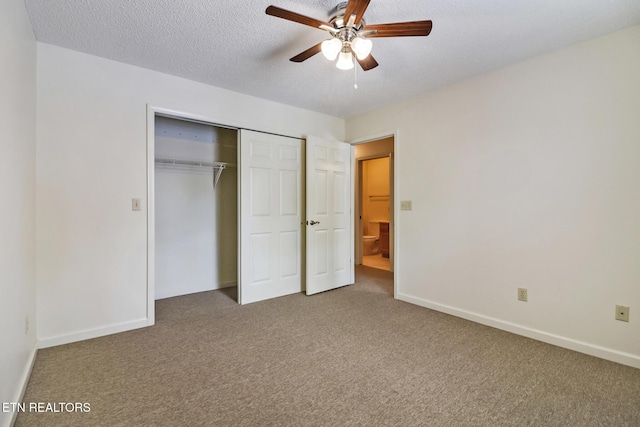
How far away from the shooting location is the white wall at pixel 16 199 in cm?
140

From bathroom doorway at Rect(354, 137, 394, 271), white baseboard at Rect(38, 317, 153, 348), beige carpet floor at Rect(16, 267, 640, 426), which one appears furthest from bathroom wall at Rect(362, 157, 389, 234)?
white baseboard at Rect(38, 317, 153, 348)

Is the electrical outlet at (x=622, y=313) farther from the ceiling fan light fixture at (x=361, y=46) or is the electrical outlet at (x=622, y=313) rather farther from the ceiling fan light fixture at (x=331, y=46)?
the ceiling fan light fixture at (x=331, y=46)

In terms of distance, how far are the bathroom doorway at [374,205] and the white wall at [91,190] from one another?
3.41m

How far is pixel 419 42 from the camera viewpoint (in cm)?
220

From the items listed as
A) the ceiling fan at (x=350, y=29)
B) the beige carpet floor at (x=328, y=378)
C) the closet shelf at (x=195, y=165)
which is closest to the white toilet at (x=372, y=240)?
the closet shelf at (x=195, y=165)

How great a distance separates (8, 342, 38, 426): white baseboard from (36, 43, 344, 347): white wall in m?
0.21

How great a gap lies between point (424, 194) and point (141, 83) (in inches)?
120

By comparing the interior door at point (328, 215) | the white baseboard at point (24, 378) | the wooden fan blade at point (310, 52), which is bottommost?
the white baseboard at point (24, 378)

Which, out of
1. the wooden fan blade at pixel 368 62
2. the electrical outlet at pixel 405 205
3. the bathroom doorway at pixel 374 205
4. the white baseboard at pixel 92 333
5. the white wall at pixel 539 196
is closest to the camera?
the wooden fan blade at pixel 368 62

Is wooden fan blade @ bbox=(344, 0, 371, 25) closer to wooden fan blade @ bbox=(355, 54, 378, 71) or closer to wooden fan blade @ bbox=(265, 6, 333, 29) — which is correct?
wooden fan blade @ bbox=(265, 6, 333, 29)

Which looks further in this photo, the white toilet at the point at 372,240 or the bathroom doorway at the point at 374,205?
the white toilet at the point at 372,240

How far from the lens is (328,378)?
72.7 inches

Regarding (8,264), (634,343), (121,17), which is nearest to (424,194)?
(634,343)

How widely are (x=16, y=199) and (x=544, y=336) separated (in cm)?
383
